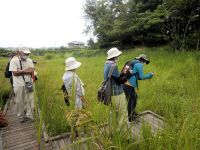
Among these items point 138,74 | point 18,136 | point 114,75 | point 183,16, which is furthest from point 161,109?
point 183,16

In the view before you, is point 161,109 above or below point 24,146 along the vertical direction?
above

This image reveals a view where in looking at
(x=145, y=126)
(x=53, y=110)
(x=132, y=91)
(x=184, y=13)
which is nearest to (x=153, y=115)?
(x=132, y=91)

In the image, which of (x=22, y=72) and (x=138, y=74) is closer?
(x=138, y=74)

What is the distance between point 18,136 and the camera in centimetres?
405

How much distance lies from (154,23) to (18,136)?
459 inches

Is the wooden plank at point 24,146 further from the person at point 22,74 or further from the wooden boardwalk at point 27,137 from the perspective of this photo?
the person at point 22,74

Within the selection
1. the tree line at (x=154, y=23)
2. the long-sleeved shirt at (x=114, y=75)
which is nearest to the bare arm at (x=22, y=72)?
the long-sleeved shirt at (x=114, y=75)

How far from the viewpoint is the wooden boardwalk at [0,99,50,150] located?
3.59 m

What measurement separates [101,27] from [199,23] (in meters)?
13.6

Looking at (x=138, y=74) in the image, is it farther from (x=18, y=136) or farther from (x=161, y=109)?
(x=18, y=136)

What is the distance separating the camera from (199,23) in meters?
12.7

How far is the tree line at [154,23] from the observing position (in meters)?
11.6

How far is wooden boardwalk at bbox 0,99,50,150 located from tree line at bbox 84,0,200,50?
28.9ft

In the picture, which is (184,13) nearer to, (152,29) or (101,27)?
(152,29)
